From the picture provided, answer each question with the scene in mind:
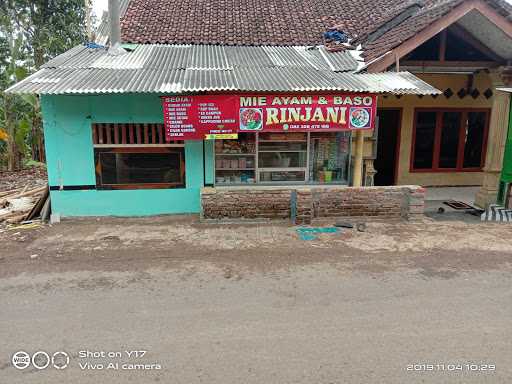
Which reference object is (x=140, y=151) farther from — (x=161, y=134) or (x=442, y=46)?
(x=442, y=46)

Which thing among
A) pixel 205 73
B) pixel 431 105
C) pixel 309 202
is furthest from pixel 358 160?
pixel 431 105

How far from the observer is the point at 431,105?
10766 mm

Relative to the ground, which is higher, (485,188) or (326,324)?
(485,188)

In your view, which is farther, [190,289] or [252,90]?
[252,90]

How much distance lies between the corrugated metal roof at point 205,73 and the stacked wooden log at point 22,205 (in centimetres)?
264

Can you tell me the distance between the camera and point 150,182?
322 inches

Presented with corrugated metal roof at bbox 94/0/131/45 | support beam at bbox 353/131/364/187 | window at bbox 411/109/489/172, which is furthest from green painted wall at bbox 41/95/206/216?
window at bbox 411/109/489/172

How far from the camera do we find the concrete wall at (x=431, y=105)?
34.9 feet

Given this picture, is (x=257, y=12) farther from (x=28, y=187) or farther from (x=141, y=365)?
(x=141, y=365)

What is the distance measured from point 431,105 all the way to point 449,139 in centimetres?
119

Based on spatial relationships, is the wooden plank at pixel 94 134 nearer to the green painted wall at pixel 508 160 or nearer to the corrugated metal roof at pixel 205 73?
the corrugated metal roof at pixel 205 73

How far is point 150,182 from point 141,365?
5348 millimetres

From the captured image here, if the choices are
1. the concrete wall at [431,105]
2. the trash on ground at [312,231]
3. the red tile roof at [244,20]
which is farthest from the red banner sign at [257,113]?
the red tile roof at [244,20]

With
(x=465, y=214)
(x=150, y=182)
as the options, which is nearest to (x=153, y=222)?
(x=150, y=182)
